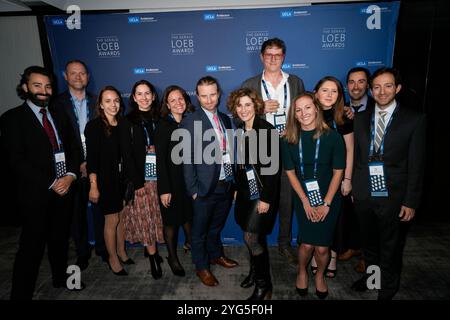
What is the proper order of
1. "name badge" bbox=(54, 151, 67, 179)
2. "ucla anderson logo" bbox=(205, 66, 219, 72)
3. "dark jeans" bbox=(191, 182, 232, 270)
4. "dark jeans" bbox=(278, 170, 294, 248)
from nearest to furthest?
1. "name badge" bbox=(54, 151, 67, 179)
2. "dark jeans" bbox=(191, 182, 232, 270)
3. "dark jeans" bbox=(278, 170, 294, 248)
4. "ucla anderson logo" bbox=(205, 66, 219, 72)

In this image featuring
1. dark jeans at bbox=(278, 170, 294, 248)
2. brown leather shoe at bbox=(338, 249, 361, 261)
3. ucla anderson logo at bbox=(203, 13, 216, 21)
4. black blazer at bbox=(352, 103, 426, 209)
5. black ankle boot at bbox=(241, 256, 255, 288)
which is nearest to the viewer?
black blazer at bbox=(352, 103, 426, 209)

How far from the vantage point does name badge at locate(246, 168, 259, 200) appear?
1.99 m

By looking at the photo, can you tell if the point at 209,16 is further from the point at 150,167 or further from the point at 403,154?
the point at 403,154

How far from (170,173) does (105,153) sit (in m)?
0.58

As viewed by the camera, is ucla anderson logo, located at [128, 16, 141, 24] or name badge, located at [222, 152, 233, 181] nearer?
name badge, located at [222, 152, 233, 181]

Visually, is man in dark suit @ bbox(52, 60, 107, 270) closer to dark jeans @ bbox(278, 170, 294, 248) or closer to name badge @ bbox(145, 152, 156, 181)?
name badge @ bbox(145, 152, 156, 181)

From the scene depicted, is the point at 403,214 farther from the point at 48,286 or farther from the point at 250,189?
the point at 48,286

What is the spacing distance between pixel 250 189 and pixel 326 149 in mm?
612

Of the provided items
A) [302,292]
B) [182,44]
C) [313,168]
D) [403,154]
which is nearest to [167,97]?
[182,44]

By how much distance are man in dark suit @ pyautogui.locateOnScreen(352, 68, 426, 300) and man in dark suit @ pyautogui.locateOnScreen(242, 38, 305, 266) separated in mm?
746

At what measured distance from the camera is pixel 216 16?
294cm

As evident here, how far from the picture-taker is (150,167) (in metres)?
2.46

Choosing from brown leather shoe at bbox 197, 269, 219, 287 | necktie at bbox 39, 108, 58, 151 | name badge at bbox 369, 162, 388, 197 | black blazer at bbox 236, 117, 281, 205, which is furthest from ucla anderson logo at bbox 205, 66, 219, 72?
brown leather shoe at bbox 197, 269, 219, 287

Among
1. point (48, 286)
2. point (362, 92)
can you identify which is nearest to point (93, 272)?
point (48, 286)
